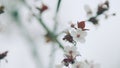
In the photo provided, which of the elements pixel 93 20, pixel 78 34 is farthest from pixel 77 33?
pixel 93 20

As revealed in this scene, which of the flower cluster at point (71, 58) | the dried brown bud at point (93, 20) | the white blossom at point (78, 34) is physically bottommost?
the flower cluster at point (71, 58)

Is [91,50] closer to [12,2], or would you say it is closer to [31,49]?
[31,49]

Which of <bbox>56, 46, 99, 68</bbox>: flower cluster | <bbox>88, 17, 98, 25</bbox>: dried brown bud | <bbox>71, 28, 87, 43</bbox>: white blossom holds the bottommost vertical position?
<bbox>56, 46, 99, 68</bbox>: flower cluster

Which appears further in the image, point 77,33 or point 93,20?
point 93,20

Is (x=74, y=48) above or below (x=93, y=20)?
below

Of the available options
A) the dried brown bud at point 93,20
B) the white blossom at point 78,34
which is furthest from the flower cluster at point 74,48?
the dried brown bud at point 93,20

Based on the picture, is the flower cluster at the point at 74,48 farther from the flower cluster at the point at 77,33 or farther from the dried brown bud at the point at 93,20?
the dried brown bud at the point at 93,20

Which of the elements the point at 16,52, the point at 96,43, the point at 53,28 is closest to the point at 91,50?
the point at 96,43

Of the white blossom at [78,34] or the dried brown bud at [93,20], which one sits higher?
the dried brown bud at [93,20]

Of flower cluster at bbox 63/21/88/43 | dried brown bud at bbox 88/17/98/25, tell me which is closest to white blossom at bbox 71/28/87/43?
flower cluster at bbox 63/21/88/43

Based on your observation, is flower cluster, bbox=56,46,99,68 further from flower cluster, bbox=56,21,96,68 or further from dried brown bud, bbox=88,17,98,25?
dried brown bud, bbox=88,17,98,25

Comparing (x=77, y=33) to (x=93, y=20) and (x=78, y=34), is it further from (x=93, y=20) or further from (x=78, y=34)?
(x=93, y=20)
